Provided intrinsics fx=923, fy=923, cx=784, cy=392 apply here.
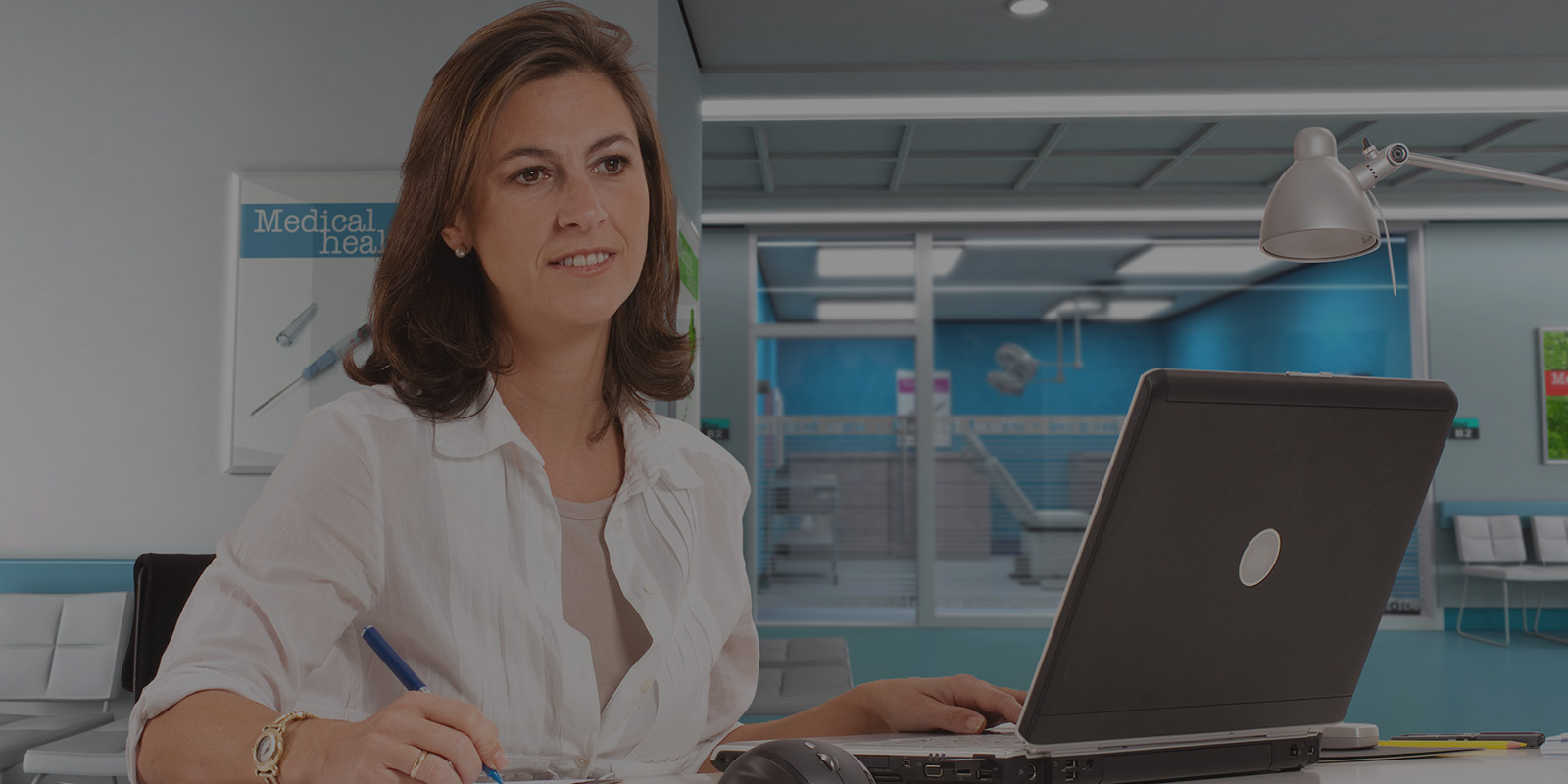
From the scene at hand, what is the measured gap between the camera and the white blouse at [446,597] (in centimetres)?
87

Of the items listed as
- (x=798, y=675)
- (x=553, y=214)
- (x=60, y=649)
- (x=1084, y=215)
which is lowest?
(x=798, y=675)

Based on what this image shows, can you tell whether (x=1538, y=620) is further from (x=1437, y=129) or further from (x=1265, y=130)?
(x=1265, y=130)

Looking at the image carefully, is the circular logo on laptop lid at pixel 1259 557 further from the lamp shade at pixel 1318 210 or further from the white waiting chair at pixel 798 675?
the white waiting chair at pixel 798 675

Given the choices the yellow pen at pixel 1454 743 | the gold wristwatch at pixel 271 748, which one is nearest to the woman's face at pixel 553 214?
the gold wristwatch at pixel 271 748

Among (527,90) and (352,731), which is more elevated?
(527,90)

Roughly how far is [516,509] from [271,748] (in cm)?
39

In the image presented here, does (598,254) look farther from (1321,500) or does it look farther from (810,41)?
(810,41)

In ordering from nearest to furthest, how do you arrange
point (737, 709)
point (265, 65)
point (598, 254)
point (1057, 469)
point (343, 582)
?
point (343, 582), point (598, 254), point (737, 709), point (265, 65), point (1057, 469)

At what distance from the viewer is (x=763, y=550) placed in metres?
7.33

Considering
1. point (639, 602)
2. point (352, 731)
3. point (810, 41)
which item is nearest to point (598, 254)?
point (639, 602)

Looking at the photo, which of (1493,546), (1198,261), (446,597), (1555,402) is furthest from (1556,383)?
(446,597)

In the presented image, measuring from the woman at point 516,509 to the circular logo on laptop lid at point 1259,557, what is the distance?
0.97ft

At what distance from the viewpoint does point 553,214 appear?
1.05 metres

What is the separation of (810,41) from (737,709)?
12.0 feet
